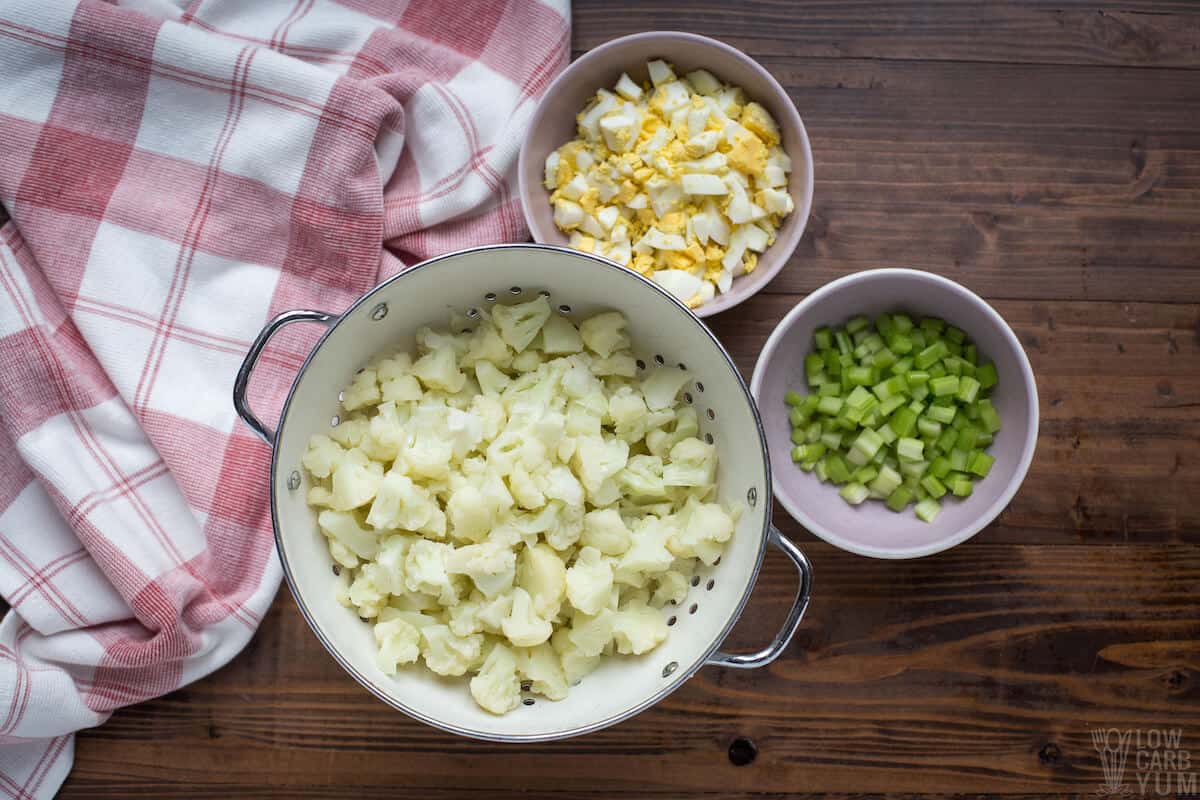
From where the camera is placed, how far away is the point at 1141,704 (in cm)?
159

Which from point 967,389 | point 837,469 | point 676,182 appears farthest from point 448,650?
point 967,389

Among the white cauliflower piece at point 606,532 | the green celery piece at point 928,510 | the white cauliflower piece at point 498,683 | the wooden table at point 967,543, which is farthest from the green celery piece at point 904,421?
the white cauliflower piece at point 498,683

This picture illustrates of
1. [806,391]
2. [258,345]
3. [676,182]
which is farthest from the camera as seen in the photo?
[806,391]

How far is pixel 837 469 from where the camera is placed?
147 cm

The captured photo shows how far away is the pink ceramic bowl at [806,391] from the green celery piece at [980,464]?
0.01 metres

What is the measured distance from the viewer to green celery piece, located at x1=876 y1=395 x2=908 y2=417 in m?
1.44

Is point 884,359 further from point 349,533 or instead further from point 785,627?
point 349,533

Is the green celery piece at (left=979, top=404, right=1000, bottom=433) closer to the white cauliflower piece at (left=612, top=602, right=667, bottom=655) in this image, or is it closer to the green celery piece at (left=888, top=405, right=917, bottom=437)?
the green celery piece at (left=888, top=405, right=917, bottom=437)

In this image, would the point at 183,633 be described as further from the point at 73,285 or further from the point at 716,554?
the point at 716,554

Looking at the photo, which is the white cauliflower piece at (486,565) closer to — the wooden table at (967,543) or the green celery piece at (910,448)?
the wooden table at (967,543)

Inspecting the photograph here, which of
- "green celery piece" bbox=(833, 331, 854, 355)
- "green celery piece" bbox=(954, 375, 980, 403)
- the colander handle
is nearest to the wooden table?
"green celery piece" bbox=(833, 331, 854, 355)

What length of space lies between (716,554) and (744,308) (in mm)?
450

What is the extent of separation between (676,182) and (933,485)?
2.05ft

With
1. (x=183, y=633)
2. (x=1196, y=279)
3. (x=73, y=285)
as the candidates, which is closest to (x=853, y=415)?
(x=1196, y=279)
